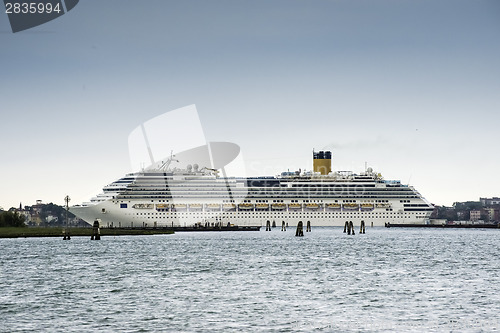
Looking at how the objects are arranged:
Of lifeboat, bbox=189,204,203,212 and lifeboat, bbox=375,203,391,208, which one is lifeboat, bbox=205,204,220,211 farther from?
lifeboat, bbox=375,203,391,208

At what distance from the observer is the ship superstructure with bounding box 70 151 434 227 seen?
131000 millimetres

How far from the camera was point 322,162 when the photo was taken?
15988cm

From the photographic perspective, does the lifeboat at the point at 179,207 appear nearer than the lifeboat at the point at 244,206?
Yes

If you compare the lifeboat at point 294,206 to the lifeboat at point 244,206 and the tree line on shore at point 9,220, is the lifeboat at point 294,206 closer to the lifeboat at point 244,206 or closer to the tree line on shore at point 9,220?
the lifeboat at point 244,206

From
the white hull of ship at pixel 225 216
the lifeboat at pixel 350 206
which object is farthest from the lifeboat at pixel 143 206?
the lifeboat at pixel 350 206

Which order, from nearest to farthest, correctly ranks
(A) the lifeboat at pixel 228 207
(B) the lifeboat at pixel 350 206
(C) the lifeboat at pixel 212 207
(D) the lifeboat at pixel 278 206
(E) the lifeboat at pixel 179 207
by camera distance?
(E) the lifeboat at pixel 179 207, (C) the lifeboat at pixel 212 207, (A) the lifeboat at pixel 228 207, (D) the lifeboat at pixel 278 206, (B) the lifeboat at pixel 350 206

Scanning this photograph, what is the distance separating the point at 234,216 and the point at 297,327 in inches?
4497

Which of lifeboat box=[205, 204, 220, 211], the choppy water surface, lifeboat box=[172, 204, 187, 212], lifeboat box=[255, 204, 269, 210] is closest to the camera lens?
the choppy water surface

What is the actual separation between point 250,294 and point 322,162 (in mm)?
129401

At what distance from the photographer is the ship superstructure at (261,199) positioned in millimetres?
131000

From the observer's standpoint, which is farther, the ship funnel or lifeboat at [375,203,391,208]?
the ship funnel

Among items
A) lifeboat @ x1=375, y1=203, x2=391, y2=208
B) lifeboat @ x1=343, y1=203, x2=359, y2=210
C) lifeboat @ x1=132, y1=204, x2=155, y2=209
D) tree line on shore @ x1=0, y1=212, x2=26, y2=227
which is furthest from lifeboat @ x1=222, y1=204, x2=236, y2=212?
tree line on shore @ x1=0, y1=212, x2=26, y2=227

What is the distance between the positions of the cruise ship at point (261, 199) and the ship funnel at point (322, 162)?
1019 cm

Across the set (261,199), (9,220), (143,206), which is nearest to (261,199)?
(261,199)
